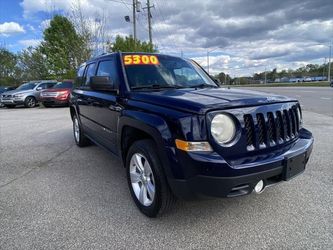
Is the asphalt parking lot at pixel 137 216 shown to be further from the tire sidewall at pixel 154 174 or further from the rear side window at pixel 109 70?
the rear side window at pixel 109 70

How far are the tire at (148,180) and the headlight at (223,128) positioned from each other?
2.13ft

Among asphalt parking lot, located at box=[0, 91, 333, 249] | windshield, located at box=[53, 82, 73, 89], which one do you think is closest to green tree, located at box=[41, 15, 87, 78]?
windshield, located at box=[53, 82, 73, 89]

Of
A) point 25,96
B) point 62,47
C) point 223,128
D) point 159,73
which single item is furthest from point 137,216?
point 62,47

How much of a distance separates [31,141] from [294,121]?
6330 mm

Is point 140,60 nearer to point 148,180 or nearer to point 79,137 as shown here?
point 148,180

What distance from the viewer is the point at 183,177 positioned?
8.14ft

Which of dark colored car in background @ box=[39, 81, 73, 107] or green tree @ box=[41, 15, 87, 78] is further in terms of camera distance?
green tree @ box=[41, 15, 87, 78]

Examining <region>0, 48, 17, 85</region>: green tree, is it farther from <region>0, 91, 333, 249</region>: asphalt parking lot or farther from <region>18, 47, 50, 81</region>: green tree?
<region>0, 91, 333, 249</region>: asphalt parking lot

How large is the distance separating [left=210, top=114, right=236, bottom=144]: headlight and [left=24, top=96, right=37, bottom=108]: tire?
1822 cm

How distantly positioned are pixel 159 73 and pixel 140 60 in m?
0.32

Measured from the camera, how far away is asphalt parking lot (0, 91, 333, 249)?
8.57ft

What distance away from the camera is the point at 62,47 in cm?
2750

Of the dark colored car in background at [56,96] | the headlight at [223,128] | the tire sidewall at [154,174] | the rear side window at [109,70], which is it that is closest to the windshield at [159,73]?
the rear side window at [109,70]

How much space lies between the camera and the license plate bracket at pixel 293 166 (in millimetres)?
2670
